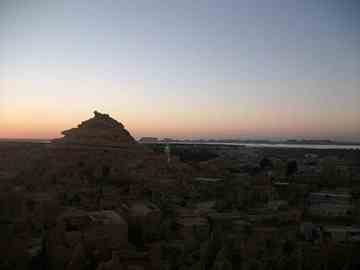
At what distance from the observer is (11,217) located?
342 inches

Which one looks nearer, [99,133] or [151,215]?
[151,215]

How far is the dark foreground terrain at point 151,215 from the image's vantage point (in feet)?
22.3

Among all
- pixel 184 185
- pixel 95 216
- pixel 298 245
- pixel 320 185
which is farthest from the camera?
pixel 320 185

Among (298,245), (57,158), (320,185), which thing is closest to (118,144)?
(57,158)

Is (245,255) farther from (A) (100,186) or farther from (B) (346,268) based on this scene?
(A) (100,186)

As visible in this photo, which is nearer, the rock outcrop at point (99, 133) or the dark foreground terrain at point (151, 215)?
the dark foreground terrain at point (151, 215)

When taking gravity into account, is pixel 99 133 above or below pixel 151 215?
above

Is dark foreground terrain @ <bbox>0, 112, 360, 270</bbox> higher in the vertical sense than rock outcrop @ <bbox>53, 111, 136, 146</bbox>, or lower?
lower

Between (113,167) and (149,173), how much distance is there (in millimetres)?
1194

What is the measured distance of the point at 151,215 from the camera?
949cm

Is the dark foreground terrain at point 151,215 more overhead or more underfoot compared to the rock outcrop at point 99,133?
more underfoot

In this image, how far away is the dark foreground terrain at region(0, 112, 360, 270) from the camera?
679 centimetres

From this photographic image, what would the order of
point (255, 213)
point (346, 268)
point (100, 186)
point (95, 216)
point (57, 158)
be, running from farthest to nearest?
point (57, 158)
point (100, 186)
point (255, 213)
point (95, 216)
point (346, 268)

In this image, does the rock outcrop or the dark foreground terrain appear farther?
the rock outcrop
